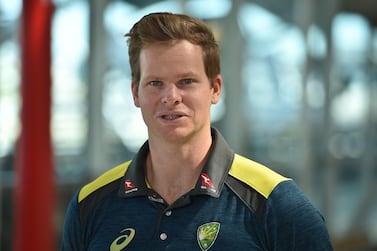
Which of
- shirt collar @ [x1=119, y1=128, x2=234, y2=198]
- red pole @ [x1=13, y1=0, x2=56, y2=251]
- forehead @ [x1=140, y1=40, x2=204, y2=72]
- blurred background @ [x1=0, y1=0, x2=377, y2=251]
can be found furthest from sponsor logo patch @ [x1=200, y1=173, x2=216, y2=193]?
blurred background @ [x1=0, y1=0, x2=377, y2=251]

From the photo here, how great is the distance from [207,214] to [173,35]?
1.23 ft

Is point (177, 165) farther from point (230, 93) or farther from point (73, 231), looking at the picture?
point (230, 93)

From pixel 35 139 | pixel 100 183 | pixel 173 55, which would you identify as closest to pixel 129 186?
pixel 100 183

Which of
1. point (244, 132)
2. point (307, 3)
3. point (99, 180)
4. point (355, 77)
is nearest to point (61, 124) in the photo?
point (244, 132)

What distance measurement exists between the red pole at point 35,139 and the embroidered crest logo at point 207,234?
292 cm

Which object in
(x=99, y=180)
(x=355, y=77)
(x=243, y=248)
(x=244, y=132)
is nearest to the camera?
(x=243, y=248)

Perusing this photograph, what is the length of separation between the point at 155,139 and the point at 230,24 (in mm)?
4965

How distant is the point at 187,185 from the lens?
192 centimetres

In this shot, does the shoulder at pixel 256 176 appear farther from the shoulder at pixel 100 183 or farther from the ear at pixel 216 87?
the shoulder at pixel 100 183

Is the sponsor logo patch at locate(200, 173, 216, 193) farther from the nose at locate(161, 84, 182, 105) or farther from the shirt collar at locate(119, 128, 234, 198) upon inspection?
the nose at locate(161, 84, 182, 105)

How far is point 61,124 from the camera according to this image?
21.6ft

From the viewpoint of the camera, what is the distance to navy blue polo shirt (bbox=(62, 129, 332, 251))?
1821mm

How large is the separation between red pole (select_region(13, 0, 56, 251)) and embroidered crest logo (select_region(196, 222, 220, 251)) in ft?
9.59

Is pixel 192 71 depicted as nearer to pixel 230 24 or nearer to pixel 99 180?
pixel 99 180
